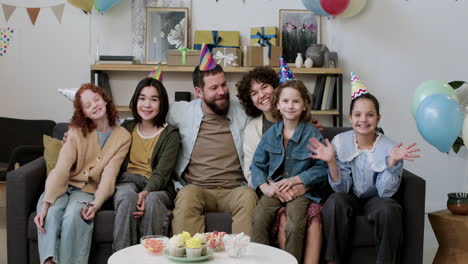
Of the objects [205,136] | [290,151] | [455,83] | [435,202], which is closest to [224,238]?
[290,151]

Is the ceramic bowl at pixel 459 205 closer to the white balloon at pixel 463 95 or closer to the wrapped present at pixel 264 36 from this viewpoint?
the white balloon at pixel 463 95

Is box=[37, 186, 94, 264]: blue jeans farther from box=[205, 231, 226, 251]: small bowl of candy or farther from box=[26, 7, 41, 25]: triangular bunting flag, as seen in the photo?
box=[26, 7, 41, 25]: triangular bunting flag

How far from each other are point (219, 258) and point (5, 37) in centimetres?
336

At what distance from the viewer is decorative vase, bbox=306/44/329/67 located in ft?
16.0

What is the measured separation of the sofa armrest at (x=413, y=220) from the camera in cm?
302

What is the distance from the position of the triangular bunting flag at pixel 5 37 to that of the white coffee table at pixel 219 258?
10.1ft

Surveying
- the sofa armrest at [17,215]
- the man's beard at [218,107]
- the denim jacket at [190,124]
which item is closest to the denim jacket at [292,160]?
the denim jacket at [190,124]

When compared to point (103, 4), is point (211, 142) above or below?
below

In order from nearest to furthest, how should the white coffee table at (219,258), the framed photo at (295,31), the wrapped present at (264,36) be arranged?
the white coffee table at (219,258) < the wrapped present at (264,36) < the framed photo at (295,31)

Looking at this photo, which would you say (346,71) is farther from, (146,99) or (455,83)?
(146,99)

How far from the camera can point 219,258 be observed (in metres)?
2.29

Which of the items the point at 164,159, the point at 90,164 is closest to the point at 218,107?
the point at 164,159

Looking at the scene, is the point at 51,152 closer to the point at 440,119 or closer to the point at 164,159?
the point at 164,159

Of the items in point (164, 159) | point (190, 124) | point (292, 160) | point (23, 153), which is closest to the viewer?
point (292, 160)
